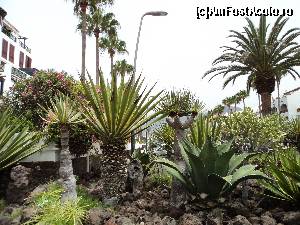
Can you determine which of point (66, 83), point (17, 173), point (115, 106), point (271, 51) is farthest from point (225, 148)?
point (271, 51)

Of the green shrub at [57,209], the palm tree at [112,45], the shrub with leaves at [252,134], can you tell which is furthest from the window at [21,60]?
the green shrub at [57,209]

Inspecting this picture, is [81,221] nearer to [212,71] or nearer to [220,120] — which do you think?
[220,120]

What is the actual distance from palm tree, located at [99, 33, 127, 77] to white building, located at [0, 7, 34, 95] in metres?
8.37

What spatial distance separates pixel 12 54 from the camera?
45531 millimetres

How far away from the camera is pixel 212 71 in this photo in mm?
23625

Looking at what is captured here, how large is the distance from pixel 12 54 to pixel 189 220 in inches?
1690

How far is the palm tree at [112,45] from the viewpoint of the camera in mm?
38144

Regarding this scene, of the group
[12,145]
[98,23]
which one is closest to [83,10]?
[98,23]

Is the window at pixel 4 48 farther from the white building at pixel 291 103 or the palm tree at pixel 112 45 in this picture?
the white building at pixel 291 103

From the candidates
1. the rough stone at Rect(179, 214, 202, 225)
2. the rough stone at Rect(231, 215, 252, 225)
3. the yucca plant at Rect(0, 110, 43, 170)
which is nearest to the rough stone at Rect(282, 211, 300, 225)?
the rough stone at Rect(231, 215, 252, 225)

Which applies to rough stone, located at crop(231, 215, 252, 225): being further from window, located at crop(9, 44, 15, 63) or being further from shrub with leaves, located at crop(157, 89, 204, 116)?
→ window, located at crop(9, 44, 15, 63)

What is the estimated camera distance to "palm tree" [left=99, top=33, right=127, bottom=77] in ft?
125

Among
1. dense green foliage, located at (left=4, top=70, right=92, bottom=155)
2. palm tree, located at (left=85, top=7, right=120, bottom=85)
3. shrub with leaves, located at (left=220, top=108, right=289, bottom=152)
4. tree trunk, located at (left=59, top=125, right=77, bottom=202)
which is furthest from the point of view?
palm tree, located at (left=85, top=7, right=120, bottom=85)

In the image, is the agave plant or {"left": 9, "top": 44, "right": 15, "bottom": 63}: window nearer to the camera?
the agave plant
